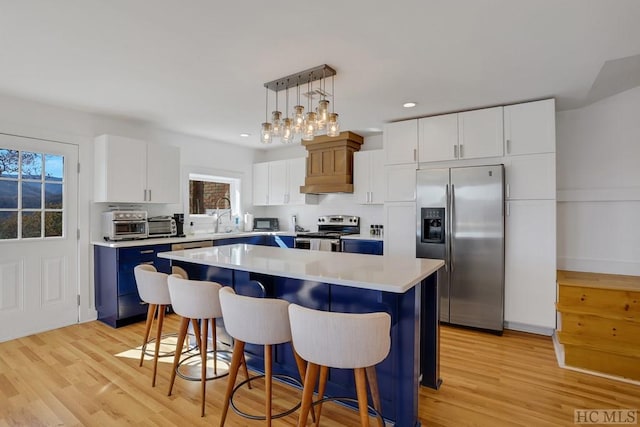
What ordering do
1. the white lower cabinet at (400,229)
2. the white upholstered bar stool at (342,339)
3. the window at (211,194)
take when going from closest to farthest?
1. the white upholstered bar stool at (342,339)
2. the white lower cabinet at (400,229)
3. the window at (211,194)

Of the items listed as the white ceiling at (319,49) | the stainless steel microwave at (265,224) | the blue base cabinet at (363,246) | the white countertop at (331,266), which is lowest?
the blue base cabinet at (363,246)

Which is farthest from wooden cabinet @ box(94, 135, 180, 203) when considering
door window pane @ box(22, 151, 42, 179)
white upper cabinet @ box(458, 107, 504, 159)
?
white upper cabinet @ box(458, 107, 504, 159)

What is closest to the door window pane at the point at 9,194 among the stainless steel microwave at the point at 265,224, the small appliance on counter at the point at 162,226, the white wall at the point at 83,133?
the white wall at the point at 83,133

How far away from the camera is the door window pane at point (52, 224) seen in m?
3.62

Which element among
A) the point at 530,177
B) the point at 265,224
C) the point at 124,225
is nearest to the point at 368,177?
the point at 530,177

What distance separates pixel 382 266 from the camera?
2219 millimetres

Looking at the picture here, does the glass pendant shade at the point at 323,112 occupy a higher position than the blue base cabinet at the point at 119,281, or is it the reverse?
the glass pendant shade at the point at 323,112

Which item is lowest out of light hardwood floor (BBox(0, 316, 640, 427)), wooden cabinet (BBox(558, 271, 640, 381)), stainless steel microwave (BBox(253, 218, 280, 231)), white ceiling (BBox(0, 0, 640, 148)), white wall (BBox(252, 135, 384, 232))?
light hardwood floor (BBox(0, 316, 640, 427))

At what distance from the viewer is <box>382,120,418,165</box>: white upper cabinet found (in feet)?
13.1

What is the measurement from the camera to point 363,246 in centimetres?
443

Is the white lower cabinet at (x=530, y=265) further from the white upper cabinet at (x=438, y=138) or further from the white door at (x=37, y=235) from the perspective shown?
the white door at (x=37, y=235)

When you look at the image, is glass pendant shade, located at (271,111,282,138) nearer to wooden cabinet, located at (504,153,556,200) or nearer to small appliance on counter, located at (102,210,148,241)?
small appliance on counter, located at (102,210,148,241)

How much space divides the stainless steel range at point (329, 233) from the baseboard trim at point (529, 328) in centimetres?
215

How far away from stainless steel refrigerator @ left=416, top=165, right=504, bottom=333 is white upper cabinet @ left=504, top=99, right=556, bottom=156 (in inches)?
12.0
